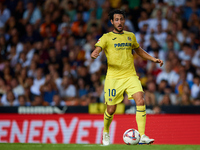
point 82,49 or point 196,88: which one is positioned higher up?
point 82,49

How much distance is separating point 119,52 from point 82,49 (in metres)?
6.90

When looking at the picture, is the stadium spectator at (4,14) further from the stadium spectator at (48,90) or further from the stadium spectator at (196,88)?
the stadium spectator at (196,88)

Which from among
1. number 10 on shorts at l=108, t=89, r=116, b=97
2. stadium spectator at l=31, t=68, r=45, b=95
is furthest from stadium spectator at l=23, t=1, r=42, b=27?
number 10 on shorts at l=108, t=89, r=116, b=97

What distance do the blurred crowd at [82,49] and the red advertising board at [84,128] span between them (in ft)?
5.15

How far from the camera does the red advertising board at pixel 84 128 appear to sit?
392 inches

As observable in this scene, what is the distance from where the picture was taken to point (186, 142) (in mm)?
10000

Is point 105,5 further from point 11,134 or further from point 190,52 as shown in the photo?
point 11,134

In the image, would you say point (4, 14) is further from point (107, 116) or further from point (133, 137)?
point (133, 137)

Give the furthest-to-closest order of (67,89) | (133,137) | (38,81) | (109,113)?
(38,81) → (67,89) → (109,113) → (133,137)

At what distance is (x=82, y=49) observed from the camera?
46.9ft

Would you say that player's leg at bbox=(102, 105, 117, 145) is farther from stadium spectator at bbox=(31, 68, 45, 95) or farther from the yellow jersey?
stadium spectator at bbox=(31, 68, 45, 95)

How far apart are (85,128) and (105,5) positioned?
6.22 metres

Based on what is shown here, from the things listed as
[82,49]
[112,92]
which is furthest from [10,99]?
[112,92]

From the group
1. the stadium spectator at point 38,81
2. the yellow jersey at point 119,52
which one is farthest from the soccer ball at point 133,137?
the stadium spectator at point 38,81
